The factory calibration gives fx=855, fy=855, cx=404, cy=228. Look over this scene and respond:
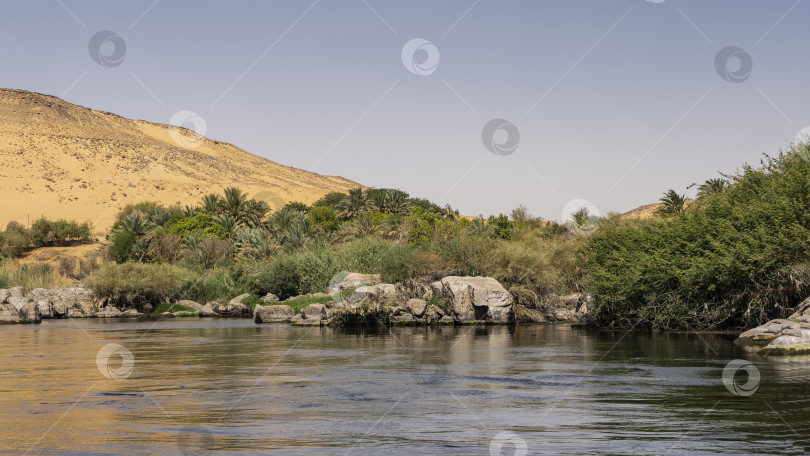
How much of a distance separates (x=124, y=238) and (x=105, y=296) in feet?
64.1

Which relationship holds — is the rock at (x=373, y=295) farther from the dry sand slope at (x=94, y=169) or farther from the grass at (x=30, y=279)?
the dry sand slope at (x=94, y=169)

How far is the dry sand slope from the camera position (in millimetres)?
134125

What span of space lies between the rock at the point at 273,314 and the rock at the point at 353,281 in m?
3.09

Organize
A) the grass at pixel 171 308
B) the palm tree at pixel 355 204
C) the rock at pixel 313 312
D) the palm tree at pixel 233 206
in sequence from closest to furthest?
the rock at pixel 313 312
the grass at pixel 171 308
the palm tree at pixel 233 206
the palm tree at pixel 355 204

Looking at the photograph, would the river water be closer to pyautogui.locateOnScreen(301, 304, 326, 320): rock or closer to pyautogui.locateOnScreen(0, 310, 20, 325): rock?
pyautogui.locateOnScreen(301, 304, 326, 320): rock

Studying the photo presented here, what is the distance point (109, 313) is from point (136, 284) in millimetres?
2916

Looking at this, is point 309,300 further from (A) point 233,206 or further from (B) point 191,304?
(A) point 233,206

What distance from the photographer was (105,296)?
6519 centimetres

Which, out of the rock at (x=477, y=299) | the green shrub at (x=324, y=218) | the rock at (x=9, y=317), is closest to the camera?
the rock at (x=477, y=299)

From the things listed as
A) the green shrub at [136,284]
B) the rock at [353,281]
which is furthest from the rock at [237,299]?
the rock at [353,281]

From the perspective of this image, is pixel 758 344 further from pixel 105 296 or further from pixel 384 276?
pixel 105 296

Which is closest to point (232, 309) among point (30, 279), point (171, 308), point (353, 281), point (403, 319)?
point (171, 308)

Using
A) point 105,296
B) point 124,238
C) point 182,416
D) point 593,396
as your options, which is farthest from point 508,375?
point 124,238

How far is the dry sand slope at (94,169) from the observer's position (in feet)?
440
